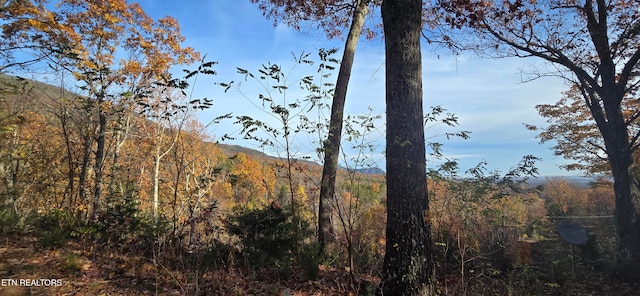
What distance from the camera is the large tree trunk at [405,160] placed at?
2.96 m

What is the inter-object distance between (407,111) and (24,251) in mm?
5571

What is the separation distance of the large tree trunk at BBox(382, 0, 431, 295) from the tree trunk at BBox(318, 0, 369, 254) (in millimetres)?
1592

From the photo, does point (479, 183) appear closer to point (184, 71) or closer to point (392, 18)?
point (392, 18)

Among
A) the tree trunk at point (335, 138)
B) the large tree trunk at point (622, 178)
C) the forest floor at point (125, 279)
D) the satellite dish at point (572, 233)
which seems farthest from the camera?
the satellite dish at point (572, 233)

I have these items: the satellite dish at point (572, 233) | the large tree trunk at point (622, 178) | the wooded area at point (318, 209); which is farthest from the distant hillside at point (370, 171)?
the large tree trunk at point (622, 178)

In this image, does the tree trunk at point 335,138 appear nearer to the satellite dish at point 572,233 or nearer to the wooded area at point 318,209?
the wooded area at point 318,209

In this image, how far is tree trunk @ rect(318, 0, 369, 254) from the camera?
519 cm

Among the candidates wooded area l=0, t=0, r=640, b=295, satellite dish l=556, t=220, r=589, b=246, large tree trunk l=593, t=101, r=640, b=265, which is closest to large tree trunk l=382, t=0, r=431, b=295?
wooded area l=0, t=0, r=640, b=295

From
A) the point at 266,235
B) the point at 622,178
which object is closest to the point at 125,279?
the point at 266,235

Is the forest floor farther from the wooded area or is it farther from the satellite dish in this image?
the satellite dish

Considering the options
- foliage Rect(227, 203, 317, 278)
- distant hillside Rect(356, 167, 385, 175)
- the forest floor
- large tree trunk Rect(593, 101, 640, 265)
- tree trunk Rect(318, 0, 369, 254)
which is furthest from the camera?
large tree trunk Rect(593, 101, 640, 265)

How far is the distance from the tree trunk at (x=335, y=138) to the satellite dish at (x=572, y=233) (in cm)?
629

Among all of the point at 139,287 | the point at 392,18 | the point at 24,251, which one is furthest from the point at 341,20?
the point at 24,251

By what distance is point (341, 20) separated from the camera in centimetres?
696
